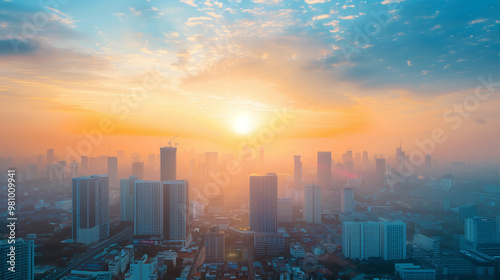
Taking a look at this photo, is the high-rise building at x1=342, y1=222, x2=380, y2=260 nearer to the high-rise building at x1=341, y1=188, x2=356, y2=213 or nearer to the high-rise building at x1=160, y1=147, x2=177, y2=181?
the high-rise building at x1=341, y1=188, x2=356, y2=213

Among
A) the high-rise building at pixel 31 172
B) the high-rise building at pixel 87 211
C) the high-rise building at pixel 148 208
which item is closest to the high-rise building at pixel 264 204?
the high-rise building at pixel 148 208

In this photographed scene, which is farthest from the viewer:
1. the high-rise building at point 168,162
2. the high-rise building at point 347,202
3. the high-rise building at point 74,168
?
the high-rise building at point 74,168

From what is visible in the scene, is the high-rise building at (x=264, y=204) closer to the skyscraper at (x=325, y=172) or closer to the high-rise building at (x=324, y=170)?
the skyscraper at (x=325, y=172)

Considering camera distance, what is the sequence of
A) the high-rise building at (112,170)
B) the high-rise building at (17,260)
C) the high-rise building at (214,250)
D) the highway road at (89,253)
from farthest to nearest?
1. the high-rise building at (112,170)
2. the high-rise building at (214,250)
3. the highway road at (89,253)
4. the high-rise building at (17,260)

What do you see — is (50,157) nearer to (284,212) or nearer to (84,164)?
(84,164)

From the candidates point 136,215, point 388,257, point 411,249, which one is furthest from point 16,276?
point 411,249

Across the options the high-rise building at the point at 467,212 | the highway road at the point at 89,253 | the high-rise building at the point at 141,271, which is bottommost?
the highway road at the point at 89,253
